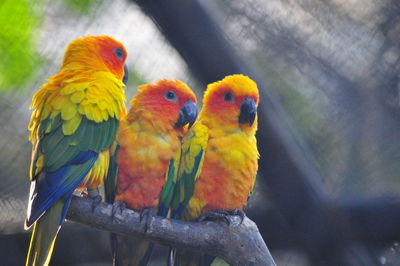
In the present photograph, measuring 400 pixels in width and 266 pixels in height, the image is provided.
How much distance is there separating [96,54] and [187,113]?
217 millimetres

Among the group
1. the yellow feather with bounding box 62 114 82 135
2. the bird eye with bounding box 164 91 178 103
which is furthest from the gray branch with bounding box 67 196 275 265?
the bird eye with bounding box 164 91 178 103

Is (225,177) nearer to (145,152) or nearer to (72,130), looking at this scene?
(145,152)

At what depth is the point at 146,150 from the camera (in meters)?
0.96

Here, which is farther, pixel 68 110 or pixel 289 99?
pixel 289 99

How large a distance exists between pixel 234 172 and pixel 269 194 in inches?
3.4

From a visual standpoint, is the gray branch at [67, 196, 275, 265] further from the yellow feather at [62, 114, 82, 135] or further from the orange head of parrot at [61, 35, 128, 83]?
the orange head of parrot at [61, 35, 128, 83]

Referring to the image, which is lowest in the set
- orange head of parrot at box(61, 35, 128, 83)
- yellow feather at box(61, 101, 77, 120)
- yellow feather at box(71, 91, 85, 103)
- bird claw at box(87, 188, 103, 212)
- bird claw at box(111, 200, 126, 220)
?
bird claw at box(87, 188, 103, 212)

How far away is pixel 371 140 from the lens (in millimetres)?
1144

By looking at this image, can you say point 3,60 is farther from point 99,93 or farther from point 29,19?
point 99,93

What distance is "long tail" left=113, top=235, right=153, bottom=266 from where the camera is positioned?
969 mm

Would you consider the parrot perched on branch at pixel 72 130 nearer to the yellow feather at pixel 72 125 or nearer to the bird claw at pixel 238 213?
the yellow feather at pixel 72 125

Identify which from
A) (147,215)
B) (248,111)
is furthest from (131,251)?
(248,111)

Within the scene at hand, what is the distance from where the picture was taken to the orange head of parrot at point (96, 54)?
99 cm

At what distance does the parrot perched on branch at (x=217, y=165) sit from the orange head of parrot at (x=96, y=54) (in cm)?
20
